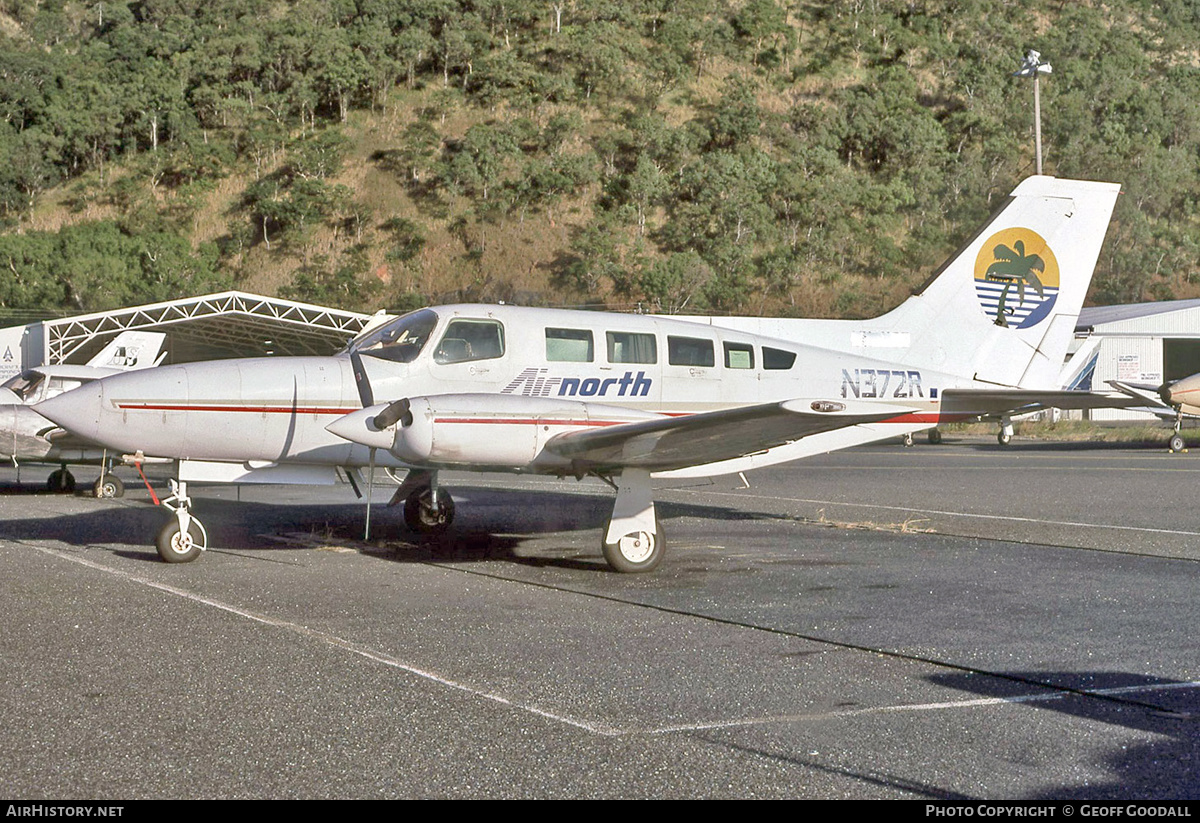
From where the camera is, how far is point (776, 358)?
13102mm

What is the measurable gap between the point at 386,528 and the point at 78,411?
4531 mm

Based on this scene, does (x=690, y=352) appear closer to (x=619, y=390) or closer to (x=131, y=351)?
(x=619, y=390)

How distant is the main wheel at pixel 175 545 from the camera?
1113 centimetres

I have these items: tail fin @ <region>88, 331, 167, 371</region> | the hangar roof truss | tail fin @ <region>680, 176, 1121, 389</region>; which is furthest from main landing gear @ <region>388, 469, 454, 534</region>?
the hangar roof truss

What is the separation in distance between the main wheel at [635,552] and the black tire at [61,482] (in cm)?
1291

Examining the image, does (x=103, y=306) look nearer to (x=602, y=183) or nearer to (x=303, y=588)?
(x=602, y=183)

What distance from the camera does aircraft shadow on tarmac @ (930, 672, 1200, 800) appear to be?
471 centimetres

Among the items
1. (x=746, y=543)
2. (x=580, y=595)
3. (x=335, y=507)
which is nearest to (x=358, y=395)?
(x=580, y=595)

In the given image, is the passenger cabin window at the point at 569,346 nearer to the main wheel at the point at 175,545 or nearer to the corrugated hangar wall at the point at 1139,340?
the main wheel at the point at 175,545

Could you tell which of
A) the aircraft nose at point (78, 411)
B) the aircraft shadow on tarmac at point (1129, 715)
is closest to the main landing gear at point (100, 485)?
the aircraft nose at point (78, 411)

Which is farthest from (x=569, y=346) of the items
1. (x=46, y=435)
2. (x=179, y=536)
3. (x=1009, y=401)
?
(x=46, y=435)

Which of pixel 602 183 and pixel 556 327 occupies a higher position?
pixel 602 183

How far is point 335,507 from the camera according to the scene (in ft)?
56.3

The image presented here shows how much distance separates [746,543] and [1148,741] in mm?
7563
